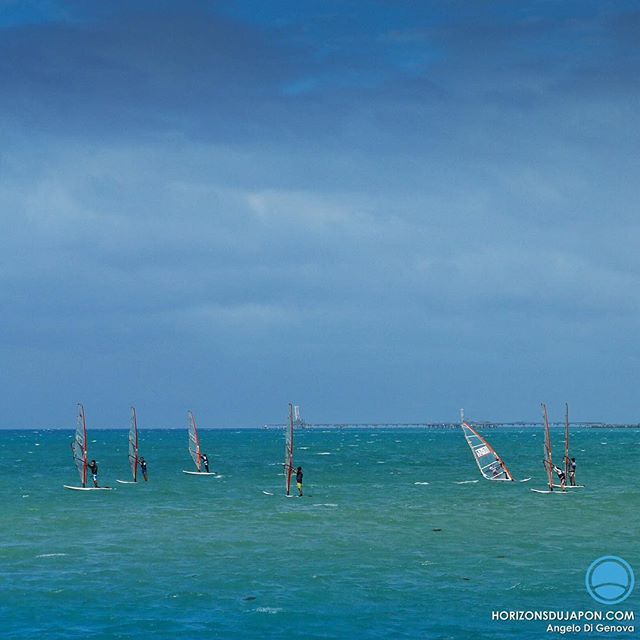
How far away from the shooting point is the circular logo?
95.2 feet

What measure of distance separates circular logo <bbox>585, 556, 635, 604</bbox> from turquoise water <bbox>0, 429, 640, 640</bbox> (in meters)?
0.45

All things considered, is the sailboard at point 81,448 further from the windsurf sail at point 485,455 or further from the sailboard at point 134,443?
the windsurf sail at point 485,455

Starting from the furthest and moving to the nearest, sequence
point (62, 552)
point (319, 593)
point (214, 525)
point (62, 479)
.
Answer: point (62, 479)
point (214, 525)
point (62, 552)
point (319, 593)

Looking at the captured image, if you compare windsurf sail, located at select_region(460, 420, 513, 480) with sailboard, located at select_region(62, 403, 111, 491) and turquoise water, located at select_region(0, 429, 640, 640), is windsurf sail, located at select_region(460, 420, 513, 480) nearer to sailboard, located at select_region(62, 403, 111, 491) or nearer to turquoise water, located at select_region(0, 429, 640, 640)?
turquoise water, located at select_region(0, 429, 640, 640)

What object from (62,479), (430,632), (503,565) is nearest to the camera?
(430,632)

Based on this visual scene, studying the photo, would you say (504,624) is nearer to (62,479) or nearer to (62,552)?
(62,552)

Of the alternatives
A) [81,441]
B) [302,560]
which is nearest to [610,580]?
[302,560]

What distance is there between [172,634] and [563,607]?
38.5ft

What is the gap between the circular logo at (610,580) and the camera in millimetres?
29016

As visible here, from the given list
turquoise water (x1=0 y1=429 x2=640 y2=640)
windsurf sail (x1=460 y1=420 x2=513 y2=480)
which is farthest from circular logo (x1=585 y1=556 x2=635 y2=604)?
windsurf sail (x1=460 y1=420 x2=513 y2=480)

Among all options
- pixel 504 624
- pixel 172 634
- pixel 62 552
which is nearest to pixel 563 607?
pixel 504 624

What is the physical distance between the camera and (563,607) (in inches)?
1083

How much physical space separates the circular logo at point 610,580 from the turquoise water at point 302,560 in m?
0.45

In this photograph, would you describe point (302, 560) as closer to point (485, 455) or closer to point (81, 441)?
point (81, 441)
